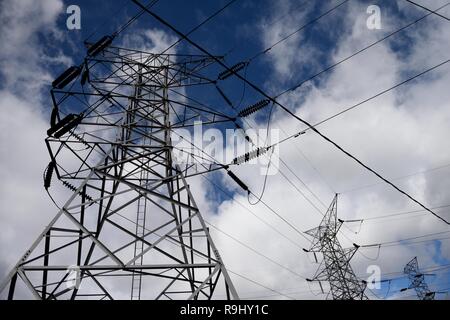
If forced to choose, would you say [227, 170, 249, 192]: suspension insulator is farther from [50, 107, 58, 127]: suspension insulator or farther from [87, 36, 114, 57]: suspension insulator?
[87, 36, 114, 57]: suspension insulator

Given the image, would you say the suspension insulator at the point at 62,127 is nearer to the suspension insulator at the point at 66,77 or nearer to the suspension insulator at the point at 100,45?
the suspension insulator at the point at 66,77

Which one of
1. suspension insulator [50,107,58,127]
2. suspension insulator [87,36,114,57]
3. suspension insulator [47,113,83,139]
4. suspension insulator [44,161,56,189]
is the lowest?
suspension insulator [44,161,56,189]

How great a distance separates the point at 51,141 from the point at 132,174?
221cm

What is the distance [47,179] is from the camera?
902 cm

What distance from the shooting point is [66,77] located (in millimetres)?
A: 9602

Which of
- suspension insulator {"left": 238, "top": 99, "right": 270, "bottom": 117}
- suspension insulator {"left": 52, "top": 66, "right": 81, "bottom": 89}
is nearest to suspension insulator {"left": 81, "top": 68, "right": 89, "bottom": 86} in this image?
suspension insulator {"left": 52, "top": 66, "right": 81, "bottom": 89}

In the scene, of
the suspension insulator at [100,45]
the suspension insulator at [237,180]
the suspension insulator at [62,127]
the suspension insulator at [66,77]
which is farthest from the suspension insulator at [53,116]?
the suspension insulator at [237,180]

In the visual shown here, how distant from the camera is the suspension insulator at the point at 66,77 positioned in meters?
9.39

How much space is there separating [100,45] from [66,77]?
7.02 feet

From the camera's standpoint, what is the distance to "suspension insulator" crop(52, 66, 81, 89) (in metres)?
9.39

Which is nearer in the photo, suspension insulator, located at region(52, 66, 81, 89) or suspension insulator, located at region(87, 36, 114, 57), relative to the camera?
suspension insulator, located at region(52, 66, 81, 89)

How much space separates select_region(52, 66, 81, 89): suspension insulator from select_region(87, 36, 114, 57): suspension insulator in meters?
1.30
